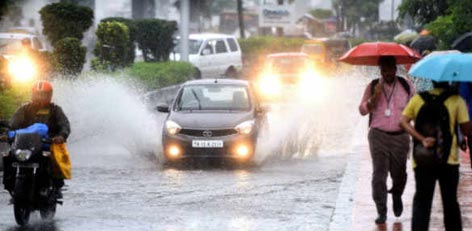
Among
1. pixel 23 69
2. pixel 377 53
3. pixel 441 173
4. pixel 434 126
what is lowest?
pixel 23 69

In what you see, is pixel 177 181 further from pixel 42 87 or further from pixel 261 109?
pixel 42 87

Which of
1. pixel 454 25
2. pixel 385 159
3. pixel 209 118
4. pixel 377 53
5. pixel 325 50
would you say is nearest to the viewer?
pixel 385 159

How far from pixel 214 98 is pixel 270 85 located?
72.5 ft

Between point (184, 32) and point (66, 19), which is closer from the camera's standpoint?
point (66, 19)

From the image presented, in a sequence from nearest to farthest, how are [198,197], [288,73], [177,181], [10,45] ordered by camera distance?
[198,197]
[177,181]
[10,45]
[288,73]

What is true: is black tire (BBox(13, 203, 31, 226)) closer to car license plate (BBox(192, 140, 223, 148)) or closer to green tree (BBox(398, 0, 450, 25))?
car license plate (BBox(192, 140, 223, 148))

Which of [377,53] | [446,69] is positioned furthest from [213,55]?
[446,69]

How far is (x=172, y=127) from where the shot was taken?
65.4 feet

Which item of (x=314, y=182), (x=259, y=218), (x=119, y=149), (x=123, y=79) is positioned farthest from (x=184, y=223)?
(x=123, y=79)

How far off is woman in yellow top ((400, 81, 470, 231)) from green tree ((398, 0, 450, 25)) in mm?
24859

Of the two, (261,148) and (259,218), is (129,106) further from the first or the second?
(259,218)

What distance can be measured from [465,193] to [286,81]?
95.6ft

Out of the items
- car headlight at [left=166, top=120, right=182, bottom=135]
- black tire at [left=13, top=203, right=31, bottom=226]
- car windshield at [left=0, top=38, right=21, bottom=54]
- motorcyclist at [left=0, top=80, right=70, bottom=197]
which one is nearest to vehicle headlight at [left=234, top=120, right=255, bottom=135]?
car headlight at [left=166, top=120, right=182, bottom=135]

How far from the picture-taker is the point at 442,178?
421 inches
